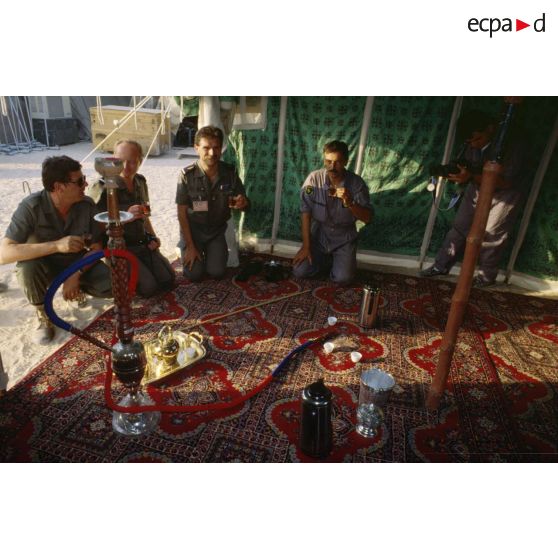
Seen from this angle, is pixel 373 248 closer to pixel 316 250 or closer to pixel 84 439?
pixel 316 250

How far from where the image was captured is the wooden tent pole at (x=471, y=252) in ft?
6.93

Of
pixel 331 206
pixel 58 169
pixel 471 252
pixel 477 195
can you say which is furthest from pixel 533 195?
pixel 58 169

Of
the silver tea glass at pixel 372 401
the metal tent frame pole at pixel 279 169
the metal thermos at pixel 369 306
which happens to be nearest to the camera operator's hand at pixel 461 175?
the metal thermos at pixel 369 306

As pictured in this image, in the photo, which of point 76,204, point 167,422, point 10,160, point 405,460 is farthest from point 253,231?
point 10,160

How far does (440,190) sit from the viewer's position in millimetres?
4613

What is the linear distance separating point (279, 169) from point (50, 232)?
2715mm

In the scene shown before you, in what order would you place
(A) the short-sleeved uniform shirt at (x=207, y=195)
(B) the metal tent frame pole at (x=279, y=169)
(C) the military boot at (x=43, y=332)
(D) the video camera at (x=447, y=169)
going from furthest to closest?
(B) the metal tent frame pole at (x=279, y=169) < (A) the short-sleeved uniform shirt at (x=207, y=195) < (D) the video camera at (x=447, y=169) < (C) the military boot at (x=43, y=332)

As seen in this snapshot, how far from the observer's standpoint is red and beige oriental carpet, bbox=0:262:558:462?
2.35m

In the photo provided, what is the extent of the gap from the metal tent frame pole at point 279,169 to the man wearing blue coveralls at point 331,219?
0.69 m

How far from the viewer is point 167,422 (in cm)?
250

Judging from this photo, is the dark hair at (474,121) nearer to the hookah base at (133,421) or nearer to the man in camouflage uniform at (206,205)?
the man in camouflage uniform at (206,205)

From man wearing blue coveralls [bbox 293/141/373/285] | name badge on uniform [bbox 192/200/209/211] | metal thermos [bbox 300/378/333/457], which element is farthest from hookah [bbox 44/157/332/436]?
name badge on uniform [bbox 192/200/209/211]

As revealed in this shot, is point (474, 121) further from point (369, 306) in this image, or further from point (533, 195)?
point (369, 306)

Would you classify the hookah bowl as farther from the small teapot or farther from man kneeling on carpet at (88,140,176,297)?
man kneeling on carpet at (88,140,176,297)
